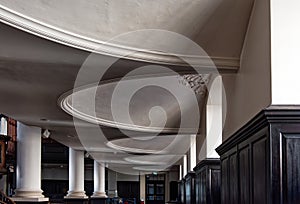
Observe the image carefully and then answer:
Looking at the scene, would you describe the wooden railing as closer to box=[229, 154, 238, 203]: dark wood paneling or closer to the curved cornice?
box=[229, 154, 238, 203]: dark wood paneling

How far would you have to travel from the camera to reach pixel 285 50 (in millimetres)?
3135

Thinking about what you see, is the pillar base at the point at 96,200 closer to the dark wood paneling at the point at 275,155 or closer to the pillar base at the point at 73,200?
the pillar base at the point at 73,200

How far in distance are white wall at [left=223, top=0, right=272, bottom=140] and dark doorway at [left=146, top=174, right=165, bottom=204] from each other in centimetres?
2456

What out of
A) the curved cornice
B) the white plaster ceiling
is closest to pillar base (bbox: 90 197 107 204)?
the white plaster ceiling

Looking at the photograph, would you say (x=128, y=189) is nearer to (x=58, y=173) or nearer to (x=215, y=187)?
(x=58, y=173)

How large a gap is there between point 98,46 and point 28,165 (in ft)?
20.6

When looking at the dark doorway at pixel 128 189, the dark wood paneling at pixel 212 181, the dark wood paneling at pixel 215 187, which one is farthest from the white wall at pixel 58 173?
the dark wood paneling at pixel 215 187

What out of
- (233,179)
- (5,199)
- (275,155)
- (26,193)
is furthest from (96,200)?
(275,155)

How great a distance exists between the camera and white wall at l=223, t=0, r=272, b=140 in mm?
3273

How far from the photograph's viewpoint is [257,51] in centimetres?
355

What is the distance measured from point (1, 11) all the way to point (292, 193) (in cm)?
232

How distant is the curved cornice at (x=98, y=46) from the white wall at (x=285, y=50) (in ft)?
3.68

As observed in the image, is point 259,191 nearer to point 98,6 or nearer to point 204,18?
point 204,18

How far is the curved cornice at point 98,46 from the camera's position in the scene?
3.63 metres
